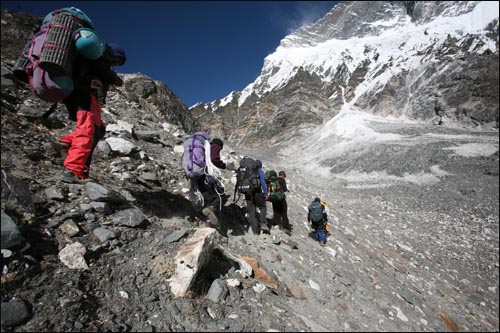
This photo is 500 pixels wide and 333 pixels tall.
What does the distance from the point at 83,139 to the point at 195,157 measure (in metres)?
1.64

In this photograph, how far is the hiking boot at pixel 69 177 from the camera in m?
3.51

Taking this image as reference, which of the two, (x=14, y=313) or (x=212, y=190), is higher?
(x=212, y=190)

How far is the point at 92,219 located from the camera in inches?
124

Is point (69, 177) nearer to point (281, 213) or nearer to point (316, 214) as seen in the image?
point (281, 213)

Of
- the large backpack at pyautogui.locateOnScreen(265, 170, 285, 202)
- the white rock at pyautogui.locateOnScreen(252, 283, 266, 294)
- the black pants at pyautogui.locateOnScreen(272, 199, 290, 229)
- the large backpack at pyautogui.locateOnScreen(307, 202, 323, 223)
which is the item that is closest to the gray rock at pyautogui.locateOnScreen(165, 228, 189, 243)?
the white rock at pyautogui.locateOnScreen(252, 283, 266, 294)

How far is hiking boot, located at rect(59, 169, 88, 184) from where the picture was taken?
11.5 feet

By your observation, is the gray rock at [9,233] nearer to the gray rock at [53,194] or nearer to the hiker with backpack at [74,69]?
the gray rock at [53,194]

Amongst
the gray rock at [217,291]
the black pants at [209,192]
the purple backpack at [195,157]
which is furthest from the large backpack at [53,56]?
the gray rock at [217,291]

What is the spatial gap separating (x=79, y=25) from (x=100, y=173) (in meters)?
2.34

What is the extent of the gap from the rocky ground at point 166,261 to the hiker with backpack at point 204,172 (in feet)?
0.97

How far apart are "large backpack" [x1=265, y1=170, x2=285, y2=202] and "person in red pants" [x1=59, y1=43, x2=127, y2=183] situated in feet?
13.5

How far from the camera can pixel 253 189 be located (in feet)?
19.0

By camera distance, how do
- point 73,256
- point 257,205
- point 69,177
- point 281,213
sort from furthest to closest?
1. point 281,213
2. point 257,205
3. point 69,177
4. point 73,256

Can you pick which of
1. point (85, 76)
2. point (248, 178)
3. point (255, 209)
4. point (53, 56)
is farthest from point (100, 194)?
point (255, 209)
